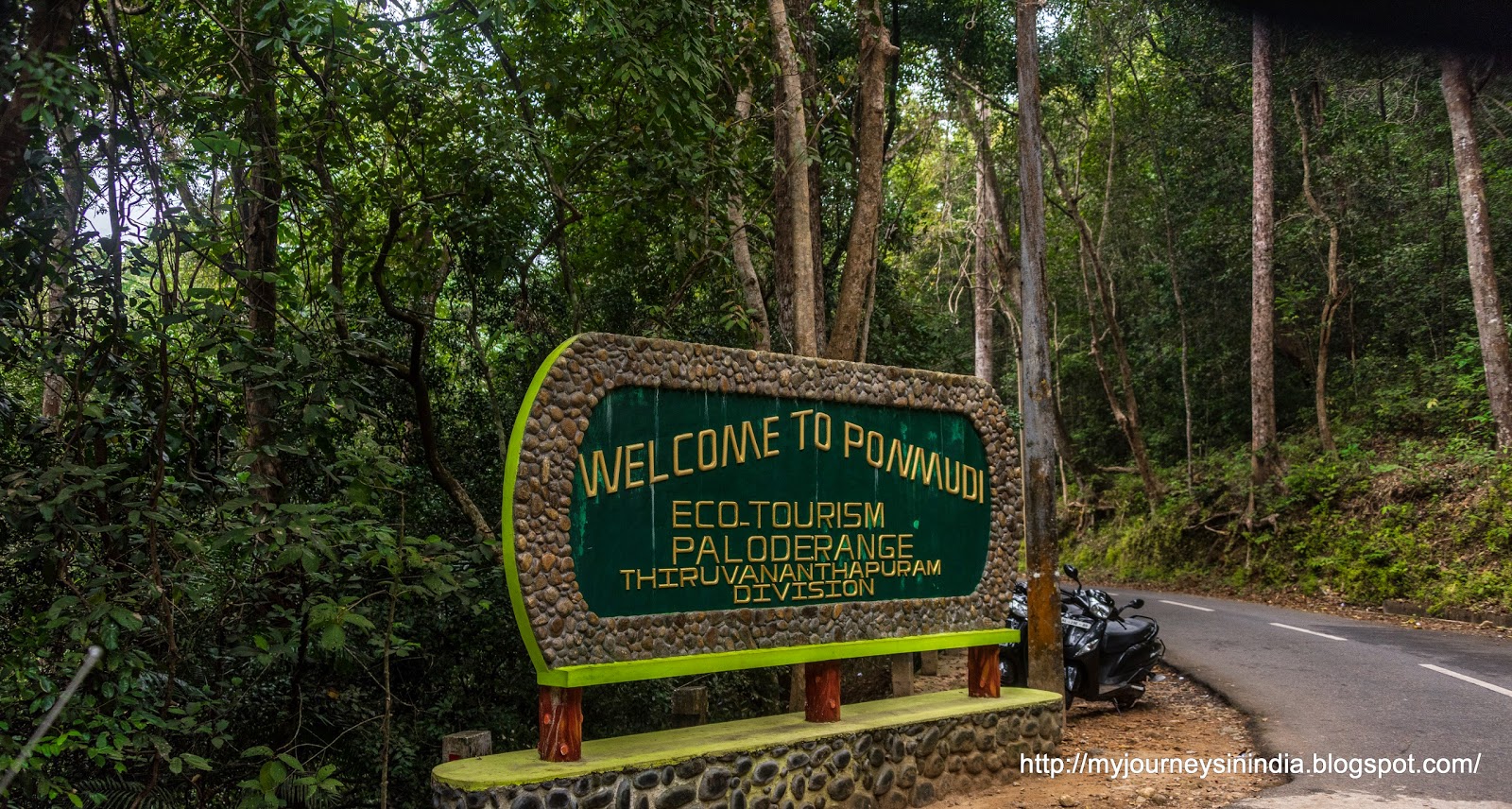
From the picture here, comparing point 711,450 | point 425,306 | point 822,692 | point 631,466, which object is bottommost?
point 822,692

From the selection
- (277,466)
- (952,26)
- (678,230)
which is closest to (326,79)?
(277,466)

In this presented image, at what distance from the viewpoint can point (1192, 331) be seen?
24375 mm

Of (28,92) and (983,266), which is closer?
(28,92)

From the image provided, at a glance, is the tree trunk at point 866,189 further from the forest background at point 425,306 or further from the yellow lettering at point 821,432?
the yellow lettering at point 821,432

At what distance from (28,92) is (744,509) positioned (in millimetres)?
4205

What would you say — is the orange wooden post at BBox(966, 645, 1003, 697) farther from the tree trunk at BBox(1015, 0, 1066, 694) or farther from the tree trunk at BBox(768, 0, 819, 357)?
the tree trunk at BBox(768, 0, 819, 357)

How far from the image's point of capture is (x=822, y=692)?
22.4 ft

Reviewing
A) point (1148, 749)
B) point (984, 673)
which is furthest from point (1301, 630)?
point (984, 673)

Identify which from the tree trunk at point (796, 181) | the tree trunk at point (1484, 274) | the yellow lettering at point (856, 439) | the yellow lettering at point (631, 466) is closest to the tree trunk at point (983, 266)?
the tree trunk at point (1484, 274)

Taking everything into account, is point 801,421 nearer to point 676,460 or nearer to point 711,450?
point 711,450

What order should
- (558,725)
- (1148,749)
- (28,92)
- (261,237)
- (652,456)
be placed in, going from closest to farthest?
(28,92) → (558,725) → (652,456) → (261,237) → (1148,749)

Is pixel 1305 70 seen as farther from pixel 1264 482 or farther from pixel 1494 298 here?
pixel 1264 482

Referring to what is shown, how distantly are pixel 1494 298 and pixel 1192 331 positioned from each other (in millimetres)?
8742

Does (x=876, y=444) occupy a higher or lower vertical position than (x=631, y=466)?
higher
